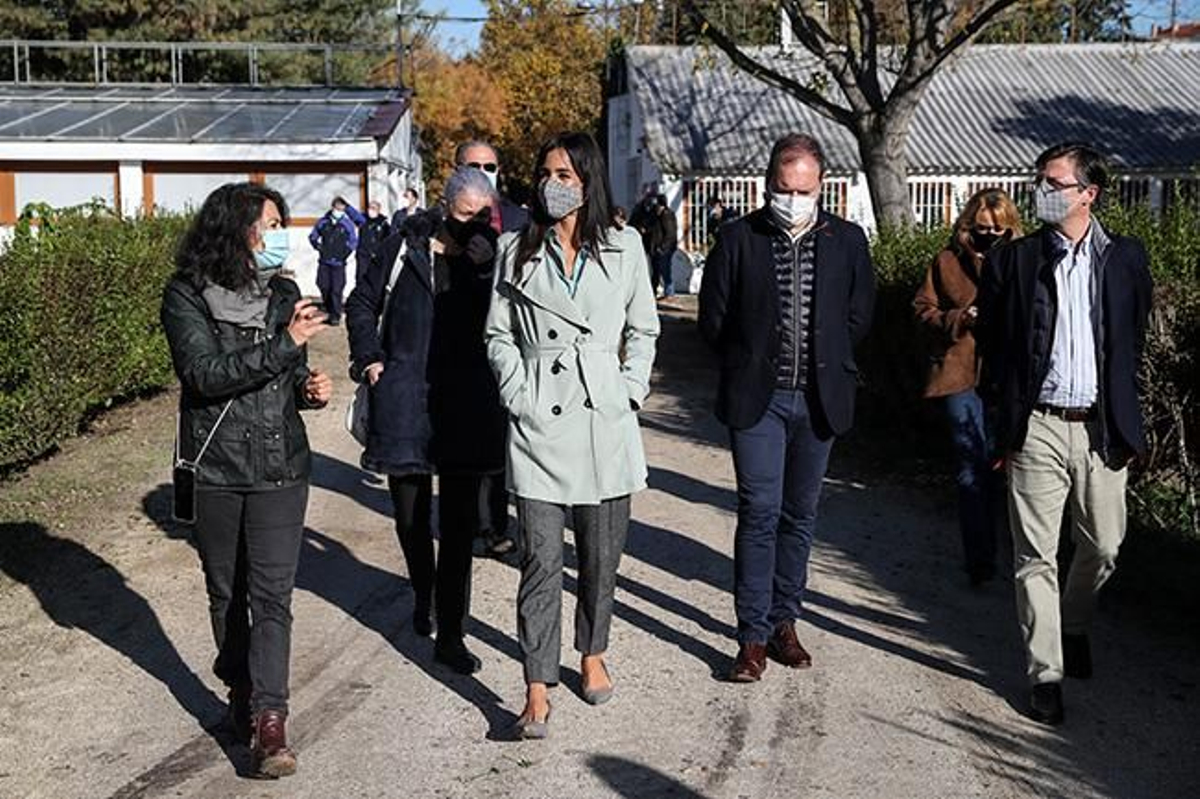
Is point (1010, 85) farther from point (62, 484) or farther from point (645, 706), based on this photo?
point (645, 706)

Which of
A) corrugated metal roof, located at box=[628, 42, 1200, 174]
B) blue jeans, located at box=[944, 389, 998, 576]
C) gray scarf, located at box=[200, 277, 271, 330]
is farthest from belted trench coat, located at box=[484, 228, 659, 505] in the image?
corrugated metal roof, located at box=[628, 42, 1200, 174]

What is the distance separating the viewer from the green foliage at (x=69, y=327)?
397 inches

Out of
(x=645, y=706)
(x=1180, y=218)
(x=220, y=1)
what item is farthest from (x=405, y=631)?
(x=220, y=1)

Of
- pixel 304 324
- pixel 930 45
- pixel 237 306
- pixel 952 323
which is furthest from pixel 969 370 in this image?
pixel 930 45

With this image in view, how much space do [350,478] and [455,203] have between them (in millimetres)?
4662

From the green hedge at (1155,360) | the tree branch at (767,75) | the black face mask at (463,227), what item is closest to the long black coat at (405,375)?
the black face mask at (463,227)

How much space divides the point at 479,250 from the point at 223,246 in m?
1.48

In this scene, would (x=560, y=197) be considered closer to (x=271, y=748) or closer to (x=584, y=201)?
(x=584, y=201)

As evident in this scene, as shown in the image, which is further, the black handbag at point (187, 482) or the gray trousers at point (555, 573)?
the gray trousers at point (555, 573)

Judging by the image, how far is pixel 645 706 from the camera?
5.81m

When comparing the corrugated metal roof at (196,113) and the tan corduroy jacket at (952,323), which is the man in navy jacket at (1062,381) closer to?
→ the tan corduroy jacket at (952,323)

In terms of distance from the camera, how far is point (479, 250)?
21.1 ft

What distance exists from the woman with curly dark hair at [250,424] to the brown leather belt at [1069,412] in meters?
2.67

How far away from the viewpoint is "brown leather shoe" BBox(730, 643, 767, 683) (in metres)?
6.08
